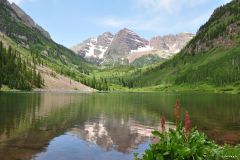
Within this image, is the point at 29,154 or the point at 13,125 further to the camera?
the point at 13,125

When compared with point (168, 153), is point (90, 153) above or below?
below

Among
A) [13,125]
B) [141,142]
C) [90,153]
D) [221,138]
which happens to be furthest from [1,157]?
→ [221,138]

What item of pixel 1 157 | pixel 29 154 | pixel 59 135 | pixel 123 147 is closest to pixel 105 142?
pixel 123 147

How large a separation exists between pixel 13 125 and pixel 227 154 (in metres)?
41.6

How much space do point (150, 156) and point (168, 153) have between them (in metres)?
1.03

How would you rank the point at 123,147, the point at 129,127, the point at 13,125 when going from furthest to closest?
the point at 129,127 < the point at 13,125 < the point at 123,147

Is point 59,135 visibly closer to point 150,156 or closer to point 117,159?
point 117,159

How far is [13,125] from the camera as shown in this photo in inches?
2179

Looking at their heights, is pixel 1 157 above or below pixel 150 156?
below

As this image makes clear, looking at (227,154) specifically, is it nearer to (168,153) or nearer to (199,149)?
(199,149)

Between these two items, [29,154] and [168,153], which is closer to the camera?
[168,153]

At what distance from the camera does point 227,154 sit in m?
21.0

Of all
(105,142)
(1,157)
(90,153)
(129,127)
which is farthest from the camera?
(129,127)

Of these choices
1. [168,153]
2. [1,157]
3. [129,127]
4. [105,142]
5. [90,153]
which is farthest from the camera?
[129,127]
